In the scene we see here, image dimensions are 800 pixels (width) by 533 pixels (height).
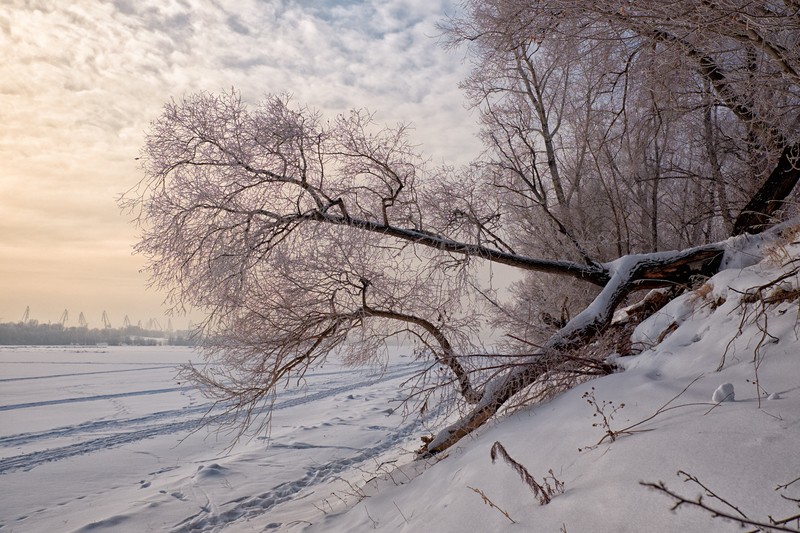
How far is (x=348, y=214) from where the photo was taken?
24.5 feet

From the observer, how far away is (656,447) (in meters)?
2.86

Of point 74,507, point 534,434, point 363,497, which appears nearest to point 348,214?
point 363,497

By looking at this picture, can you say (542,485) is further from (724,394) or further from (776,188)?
(776,188)

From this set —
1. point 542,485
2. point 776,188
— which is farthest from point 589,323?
point 776,188

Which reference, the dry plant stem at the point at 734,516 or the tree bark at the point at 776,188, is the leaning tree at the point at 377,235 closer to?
the tree bark at the point at 776,188

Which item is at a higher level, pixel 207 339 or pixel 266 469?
pixel 207 339

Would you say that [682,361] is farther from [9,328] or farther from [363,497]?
[9,328]

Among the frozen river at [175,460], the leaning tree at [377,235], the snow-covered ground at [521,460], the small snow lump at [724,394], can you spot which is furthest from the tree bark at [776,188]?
the frozen river at [175,460]

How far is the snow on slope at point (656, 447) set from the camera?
238 cm

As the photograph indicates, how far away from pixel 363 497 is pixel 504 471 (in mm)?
2614

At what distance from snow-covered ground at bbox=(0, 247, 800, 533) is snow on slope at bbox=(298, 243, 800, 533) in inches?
0.5

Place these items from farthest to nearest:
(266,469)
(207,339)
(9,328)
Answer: (9,328), (266,469), (207,339)

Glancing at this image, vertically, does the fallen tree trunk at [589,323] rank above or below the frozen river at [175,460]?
above

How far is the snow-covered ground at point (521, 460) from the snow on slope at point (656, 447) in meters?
0.01
